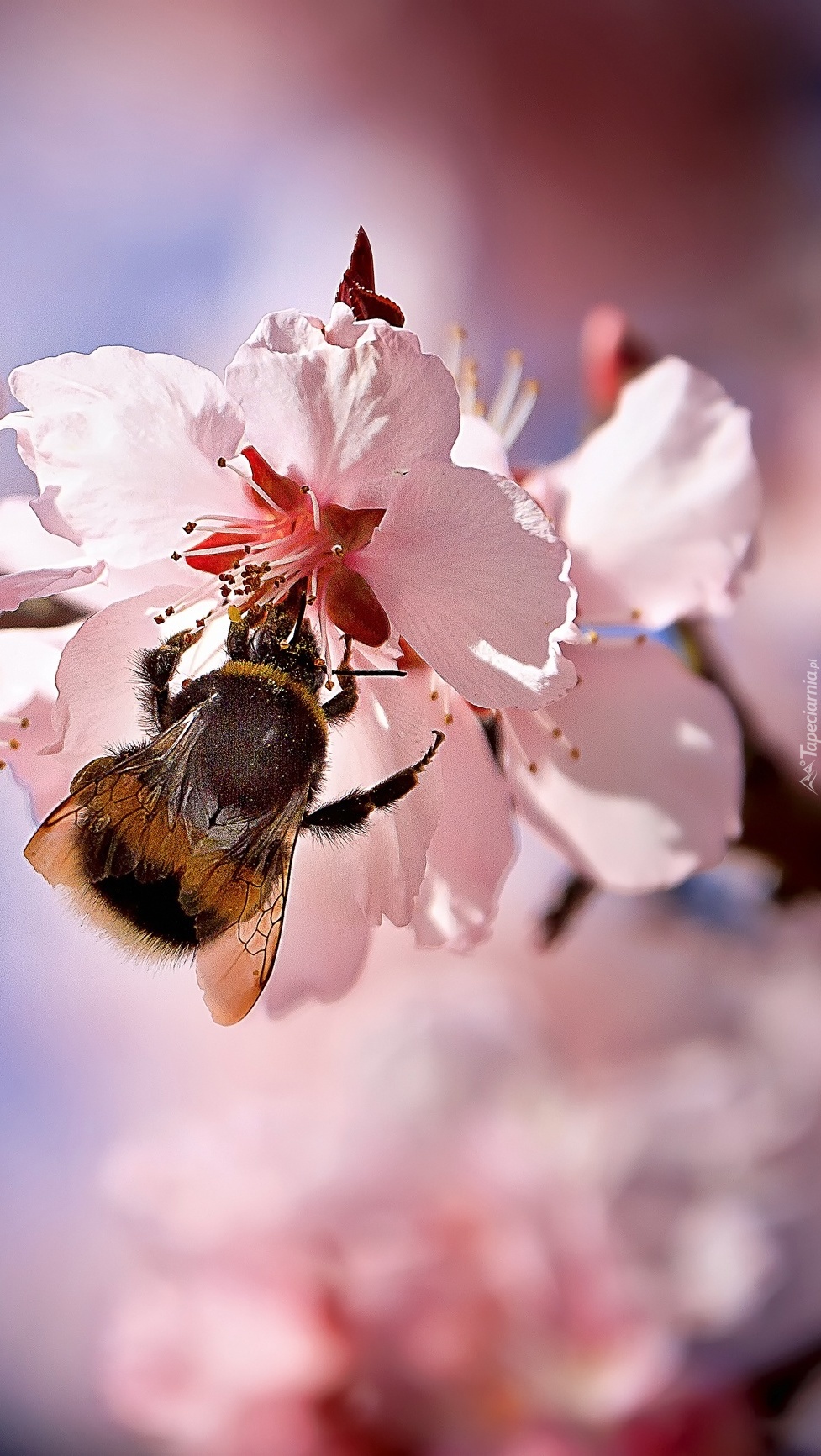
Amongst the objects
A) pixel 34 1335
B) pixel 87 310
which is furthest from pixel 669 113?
pixel 34 1335

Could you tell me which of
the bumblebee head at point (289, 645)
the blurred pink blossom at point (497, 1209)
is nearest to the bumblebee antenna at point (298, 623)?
the bumblebee head at point (289, 645)

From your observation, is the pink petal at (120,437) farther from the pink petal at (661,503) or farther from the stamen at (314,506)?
the pink petal at (661,503)

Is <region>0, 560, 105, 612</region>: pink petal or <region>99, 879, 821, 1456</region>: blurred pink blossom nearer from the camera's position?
<region>0, 560, 105, 612</region>: pink petal

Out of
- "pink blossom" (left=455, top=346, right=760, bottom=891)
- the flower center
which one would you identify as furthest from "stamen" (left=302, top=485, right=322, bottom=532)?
"pink blossom" (left=455, top=346, right=760, bottom=891)

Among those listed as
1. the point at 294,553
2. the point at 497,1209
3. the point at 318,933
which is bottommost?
the point at 497,1209

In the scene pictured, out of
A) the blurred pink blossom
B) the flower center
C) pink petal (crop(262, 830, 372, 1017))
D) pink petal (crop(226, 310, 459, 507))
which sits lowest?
the blurred pink blossom

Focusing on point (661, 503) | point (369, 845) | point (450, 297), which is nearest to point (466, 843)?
point (369, 845)

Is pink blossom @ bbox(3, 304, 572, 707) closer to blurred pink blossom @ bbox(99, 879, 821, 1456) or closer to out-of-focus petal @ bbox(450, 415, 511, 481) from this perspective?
out-of-focus petal @ bbox(450, 415, 511, 481)

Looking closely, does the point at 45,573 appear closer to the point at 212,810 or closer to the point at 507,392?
the point at 212,810
